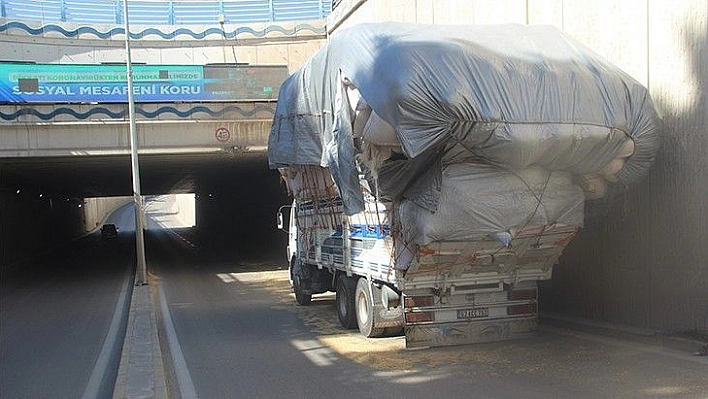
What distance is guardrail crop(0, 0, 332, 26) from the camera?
27469 millimetres

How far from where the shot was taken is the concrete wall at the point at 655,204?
8812mm

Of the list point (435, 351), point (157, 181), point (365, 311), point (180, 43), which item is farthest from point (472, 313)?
point (157, 181)

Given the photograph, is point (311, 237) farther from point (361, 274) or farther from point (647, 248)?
point (647, 248)

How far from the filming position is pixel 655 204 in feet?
31.1

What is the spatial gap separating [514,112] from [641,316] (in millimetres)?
3765

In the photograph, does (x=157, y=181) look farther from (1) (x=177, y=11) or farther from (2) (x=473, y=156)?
(2) (x=473, y=156)

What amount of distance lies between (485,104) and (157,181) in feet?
114

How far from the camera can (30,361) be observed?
10109mm

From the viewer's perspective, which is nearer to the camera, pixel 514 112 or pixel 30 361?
pixel 514 112

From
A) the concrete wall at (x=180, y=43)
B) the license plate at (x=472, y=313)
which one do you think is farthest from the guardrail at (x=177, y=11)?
the license plate at (x=472, y=313)

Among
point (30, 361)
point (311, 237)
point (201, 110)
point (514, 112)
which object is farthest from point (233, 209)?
point (514, 112)

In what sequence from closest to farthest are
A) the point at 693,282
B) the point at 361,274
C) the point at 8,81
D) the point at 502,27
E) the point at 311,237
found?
the point at 693,282 → the point at 502,27 → the point at 361,274 → the point at 311,237 → the point at 8,81

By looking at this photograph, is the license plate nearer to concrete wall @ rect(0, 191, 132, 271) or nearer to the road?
the road

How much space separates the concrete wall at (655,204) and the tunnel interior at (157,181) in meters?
14.4
